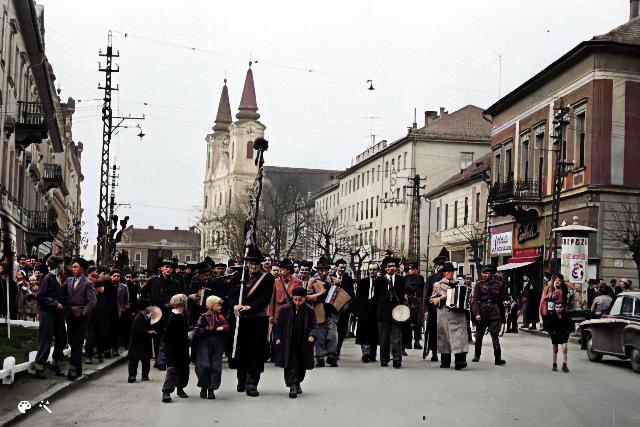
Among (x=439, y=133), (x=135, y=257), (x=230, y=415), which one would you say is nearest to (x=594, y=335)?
(x=230, y=415)

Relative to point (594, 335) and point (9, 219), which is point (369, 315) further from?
point (9, 219)

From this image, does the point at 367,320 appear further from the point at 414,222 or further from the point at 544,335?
the point at 414,222

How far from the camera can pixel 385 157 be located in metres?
82.4

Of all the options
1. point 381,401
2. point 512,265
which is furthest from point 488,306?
point 512,265

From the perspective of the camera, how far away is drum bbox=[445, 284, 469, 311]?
17875 millimetres

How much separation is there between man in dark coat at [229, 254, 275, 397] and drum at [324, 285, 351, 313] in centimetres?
503

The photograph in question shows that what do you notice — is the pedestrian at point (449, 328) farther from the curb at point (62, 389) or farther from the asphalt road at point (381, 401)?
the curb at point (62, 389)

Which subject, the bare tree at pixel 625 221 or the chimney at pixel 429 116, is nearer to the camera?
the bare tree at pixel 625 221

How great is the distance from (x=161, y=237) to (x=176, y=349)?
575ft

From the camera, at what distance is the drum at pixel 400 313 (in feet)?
57.7

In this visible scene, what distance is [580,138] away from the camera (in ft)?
124

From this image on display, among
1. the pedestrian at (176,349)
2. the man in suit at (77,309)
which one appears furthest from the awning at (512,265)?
the pedestrian at (176,349)

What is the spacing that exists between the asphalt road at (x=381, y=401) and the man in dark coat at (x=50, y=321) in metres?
0.70

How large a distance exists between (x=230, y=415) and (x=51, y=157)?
54.7 metres
